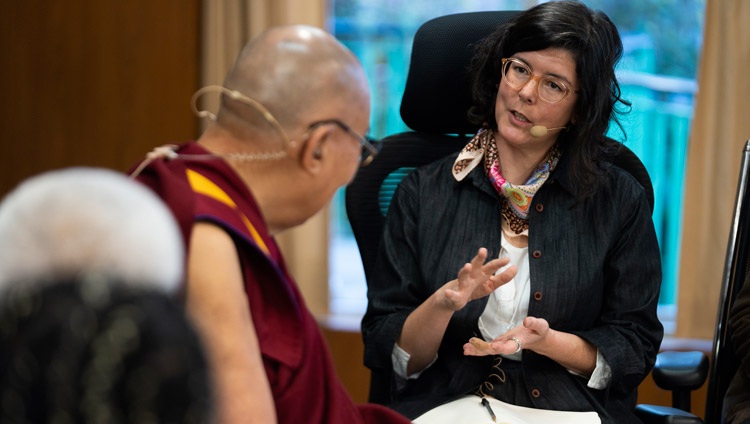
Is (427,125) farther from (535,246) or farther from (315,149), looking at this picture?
(315,149)

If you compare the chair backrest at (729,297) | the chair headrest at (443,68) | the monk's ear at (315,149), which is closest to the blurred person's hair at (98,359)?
the monk's ear at (315,149)

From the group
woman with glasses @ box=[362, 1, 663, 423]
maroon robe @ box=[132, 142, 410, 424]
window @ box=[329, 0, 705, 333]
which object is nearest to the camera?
maroon robe @ box=[132, 142, 410, 424]

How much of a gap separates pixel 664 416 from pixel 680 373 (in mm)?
215

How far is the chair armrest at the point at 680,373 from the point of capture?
1868 mm

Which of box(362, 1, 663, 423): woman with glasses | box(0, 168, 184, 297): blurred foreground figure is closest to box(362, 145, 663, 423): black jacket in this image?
box(362, 1, 663, 423): woman with glasses

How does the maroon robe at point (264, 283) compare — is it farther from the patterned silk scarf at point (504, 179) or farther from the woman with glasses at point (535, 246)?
the patterned silk scarf at point (504, 179)

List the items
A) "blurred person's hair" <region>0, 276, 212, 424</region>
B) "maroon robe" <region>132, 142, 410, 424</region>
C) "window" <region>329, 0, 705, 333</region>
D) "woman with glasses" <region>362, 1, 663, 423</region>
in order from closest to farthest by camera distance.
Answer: "blurred person's hair" <region>0, 276, 212, 424</region> → "maroon robe" <region>132, 142, 410, 424</region> → "woman with glasses" <region>362, 1, 663, 423</region> → "window" <region>329, 0, 705, 333</region>

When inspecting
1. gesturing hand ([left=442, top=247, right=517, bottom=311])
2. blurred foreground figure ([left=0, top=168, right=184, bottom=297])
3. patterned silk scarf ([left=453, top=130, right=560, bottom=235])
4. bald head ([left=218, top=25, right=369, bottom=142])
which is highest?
blurred foreground figure ([left=0, top=168, right=184, bottom=297])

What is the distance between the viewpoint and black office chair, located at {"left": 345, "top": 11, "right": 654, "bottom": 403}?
199 cm

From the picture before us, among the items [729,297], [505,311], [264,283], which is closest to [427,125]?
[505,311]

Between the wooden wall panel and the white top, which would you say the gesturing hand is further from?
the wooden wall panel

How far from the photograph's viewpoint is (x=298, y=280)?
11.5 ft

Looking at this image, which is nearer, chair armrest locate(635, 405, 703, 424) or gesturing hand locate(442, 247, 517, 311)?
gesturing hand locate(442, 247, 517, 311)

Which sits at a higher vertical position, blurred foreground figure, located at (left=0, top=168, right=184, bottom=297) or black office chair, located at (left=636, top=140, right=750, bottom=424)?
blurred foreground figure, located at (left=0, top=168, right=184, bottom=297)
